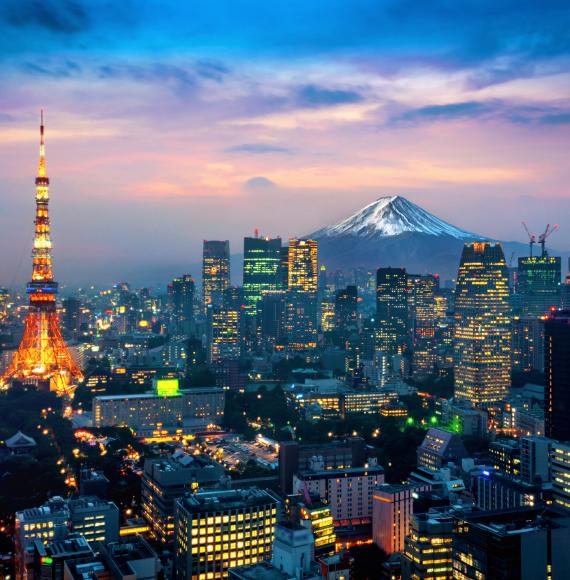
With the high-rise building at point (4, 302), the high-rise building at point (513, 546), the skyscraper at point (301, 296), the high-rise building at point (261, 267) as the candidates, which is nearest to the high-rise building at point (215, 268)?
the high-rise building at point (261, 267)

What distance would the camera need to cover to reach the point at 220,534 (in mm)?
15023

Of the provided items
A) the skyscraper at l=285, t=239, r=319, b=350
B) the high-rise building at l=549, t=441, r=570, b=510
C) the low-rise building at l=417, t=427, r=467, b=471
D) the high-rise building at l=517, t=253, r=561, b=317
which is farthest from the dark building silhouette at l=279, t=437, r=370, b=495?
the skyscraper at l=285, t=239, r=319, b=350

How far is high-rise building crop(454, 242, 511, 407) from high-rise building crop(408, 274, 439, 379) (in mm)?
5596

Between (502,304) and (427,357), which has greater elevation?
(502,304)

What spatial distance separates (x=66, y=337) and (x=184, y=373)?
55.4 feet

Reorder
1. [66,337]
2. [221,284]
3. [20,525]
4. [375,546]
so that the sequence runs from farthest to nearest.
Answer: [221,284] < [66,337] < [375,546] < [20,525]

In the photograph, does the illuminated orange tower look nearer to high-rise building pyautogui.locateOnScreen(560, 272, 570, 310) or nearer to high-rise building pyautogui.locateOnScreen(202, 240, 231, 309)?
high-rise building pyautogui.locateOnScreen(560, 272, 570, 310)

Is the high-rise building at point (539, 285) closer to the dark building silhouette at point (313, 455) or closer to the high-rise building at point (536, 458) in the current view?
the high-rise building at point (536, 458)

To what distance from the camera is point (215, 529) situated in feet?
49.2

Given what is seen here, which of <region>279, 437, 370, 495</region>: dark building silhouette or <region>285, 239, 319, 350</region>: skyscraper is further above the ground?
<region>285, 239, 319, 350</region>: skyscraper

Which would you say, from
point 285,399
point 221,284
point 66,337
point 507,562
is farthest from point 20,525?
point 221,284

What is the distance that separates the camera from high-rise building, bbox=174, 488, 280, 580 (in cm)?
1487

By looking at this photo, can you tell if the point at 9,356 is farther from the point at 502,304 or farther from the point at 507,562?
the point at 507,562

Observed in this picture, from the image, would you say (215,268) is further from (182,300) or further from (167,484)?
(167,484)
